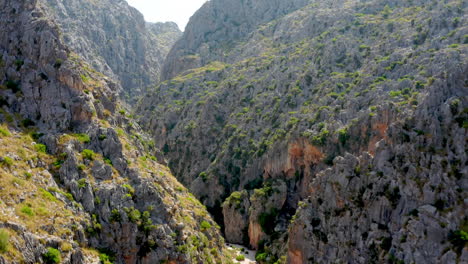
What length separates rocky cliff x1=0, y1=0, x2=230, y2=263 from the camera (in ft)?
151

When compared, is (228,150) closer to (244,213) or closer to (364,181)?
(244,213)

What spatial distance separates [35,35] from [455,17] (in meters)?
93.8

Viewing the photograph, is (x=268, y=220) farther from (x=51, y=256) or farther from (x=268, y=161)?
(x=51, y=256)

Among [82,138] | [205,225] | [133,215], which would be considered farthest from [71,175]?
[205,225]

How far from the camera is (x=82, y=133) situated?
2418 inches

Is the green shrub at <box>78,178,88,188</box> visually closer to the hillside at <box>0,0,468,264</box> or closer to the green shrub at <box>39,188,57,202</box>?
the hillside at <box>0,0,468,264</box>

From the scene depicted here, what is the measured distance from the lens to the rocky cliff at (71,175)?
151 feet

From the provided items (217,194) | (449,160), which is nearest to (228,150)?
(217,194)

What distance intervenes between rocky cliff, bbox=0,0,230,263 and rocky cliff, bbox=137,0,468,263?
70.5ft

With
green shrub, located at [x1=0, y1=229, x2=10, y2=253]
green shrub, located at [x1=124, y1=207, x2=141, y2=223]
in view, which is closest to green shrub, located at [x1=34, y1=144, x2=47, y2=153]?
green shrub, located at [x1=124, y1=207, x2=141, y2=223]

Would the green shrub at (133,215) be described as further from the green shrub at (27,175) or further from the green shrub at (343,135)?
the green shrub at (343,135)

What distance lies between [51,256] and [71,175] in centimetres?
1429

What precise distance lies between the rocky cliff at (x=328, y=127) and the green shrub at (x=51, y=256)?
38.5 meters

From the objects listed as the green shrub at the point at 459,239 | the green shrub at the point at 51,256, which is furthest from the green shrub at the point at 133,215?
the green shrub at the point at 459,239
